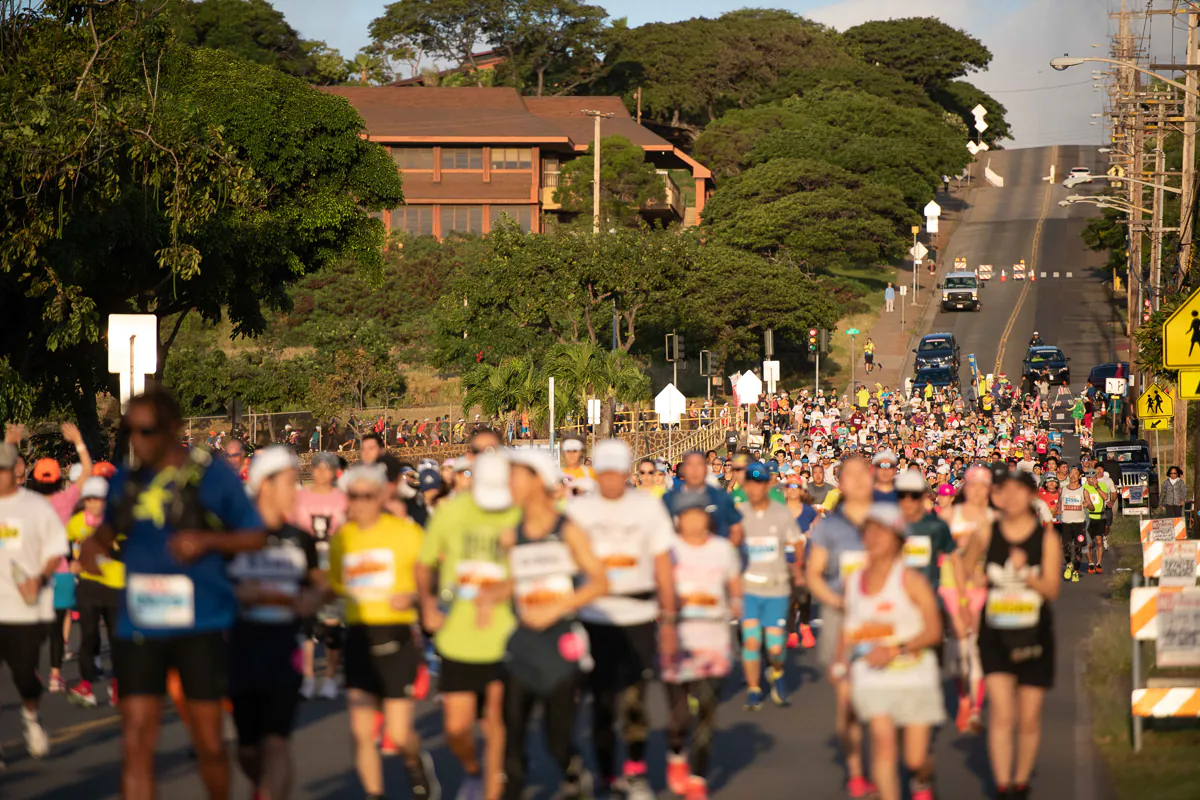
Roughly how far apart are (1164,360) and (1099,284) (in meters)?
75.6

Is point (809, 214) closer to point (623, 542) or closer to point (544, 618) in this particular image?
point (623, 542)

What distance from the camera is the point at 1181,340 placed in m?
A: 17.7

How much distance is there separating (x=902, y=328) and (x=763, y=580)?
229 ft

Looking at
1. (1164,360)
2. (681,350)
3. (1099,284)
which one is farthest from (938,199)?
(1164,360)

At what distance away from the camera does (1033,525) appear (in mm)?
9453

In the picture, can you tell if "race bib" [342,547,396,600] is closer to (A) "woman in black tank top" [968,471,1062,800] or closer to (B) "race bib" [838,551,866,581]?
(B) "race bib" [838,551,866,581]

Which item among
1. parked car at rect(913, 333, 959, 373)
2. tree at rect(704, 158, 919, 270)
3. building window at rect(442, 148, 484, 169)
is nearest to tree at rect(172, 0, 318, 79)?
building window at rect(442, 148, 484, 169)

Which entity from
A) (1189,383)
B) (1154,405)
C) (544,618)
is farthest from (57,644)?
(1154,405)

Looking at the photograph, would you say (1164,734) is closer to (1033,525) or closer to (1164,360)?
(1033,525)

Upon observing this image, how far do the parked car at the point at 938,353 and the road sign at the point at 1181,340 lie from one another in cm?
4335

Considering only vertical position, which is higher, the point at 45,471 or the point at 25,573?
the point at 45,471

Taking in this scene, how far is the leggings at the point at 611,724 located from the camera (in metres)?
9.02

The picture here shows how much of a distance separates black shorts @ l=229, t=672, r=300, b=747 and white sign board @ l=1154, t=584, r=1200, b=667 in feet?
18.5

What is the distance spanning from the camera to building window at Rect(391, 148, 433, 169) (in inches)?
3241
